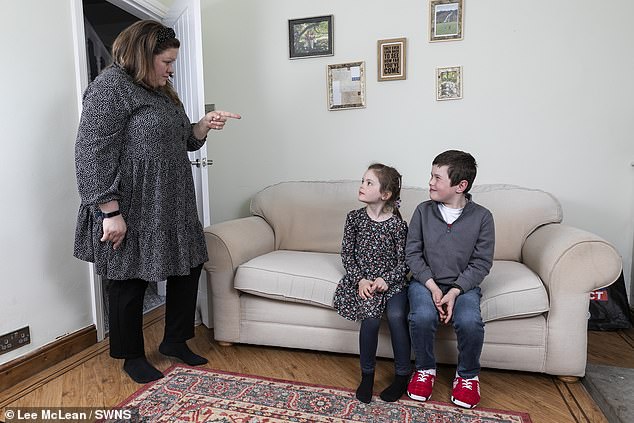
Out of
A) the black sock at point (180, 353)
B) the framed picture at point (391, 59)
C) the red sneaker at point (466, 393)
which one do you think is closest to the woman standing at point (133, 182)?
the black sock at point (180, 353)

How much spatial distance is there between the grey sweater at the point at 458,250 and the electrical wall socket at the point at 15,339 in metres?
1.62

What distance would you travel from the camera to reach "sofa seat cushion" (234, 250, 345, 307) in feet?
6.61

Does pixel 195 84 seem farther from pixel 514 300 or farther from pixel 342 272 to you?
pixel 514 300

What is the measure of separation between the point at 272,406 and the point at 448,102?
1893 mm

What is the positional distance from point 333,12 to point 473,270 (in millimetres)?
1819

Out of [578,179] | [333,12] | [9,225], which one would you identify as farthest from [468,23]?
[9,225]

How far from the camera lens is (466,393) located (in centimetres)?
168

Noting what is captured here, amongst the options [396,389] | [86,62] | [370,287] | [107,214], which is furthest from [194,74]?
[396,389]

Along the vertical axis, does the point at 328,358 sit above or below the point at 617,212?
below

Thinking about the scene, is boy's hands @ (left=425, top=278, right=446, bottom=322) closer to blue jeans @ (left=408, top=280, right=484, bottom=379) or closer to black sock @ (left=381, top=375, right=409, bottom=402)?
blue jeans @ (left=408, top=280, right=484, bottom=379)

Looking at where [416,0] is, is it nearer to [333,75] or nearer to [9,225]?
[333,75]

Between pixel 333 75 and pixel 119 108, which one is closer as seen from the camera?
pixel 119 108

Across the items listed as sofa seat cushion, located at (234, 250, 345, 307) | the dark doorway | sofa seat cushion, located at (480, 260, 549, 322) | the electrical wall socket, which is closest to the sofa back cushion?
sofa seat cushion, located at (234, 250, 345, 307)

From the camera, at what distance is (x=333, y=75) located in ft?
9.28
